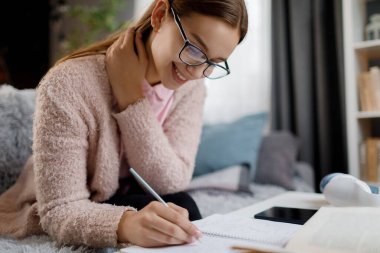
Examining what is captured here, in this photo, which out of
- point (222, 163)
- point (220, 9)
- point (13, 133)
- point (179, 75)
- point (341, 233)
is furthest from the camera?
point (222, 163)

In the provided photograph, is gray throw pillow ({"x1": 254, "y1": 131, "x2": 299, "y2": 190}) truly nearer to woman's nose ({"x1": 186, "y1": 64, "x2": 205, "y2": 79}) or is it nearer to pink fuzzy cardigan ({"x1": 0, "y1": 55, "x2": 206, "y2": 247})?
pink fuzzy cardigan ({"x1": 0, "y1": 55, "x2": 206, "y2": 247})

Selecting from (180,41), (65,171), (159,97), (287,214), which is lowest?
(287,214)

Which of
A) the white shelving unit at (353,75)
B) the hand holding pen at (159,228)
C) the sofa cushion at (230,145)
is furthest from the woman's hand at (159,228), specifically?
the white shelving unit at (353,75)

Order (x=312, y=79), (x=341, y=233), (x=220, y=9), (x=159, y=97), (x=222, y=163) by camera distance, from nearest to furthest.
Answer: (x=341, y=233), (x=220, y=9), (x=159, y=97), (x=222, y=163), (x=312, y=79)

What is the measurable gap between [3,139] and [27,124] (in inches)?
3.3

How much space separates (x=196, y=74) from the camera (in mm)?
814

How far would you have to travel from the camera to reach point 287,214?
76cm

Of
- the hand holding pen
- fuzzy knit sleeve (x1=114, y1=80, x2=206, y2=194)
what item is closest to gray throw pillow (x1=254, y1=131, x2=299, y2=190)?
fuzzy knit sleeve (x1=114, y1=80, x2=206, y2=194)

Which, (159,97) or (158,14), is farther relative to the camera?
(159,97)

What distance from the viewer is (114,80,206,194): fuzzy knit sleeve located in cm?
87

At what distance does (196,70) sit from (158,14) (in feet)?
0.49

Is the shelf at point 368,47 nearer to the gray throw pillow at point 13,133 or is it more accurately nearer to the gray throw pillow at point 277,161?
the gray throw pillow at point 277,161

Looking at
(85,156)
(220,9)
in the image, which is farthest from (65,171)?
(220,9)

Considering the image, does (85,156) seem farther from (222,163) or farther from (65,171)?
(222,163)
